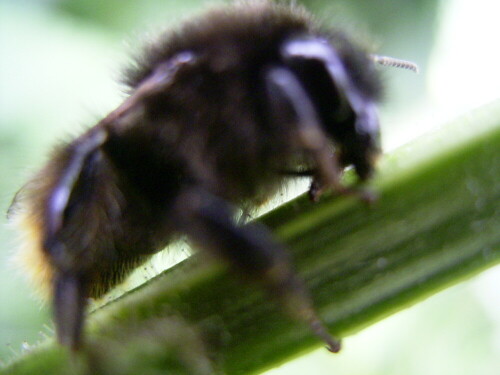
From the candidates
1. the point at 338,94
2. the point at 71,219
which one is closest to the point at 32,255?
the point at 71,219

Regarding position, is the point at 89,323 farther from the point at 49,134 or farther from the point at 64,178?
the point at 49,134

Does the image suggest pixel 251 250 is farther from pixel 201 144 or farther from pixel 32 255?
pixel 32 255

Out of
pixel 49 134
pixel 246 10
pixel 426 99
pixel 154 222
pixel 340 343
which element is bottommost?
pixel 340 343

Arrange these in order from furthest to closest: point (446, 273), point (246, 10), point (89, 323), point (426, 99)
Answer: point (426, 99) → point (246, 10) → point (89, 323) → point (446, 273)

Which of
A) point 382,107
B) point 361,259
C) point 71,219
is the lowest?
point 361,259

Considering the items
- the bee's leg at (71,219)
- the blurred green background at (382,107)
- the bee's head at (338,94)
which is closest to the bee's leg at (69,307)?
the bee's leg at (71,219)

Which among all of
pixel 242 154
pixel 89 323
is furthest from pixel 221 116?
pixel 89 323

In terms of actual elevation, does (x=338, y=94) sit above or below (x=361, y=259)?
above

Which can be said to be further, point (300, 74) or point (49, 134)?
point (49, 134)
